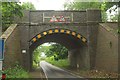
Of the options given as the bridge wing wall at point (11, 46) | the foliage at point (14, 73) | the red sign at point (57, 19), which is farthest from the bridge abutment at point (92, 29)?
the foliage at point (14, 73)

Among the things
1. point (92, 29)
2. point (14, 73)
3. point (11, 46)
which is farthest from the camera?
point (92, 29)

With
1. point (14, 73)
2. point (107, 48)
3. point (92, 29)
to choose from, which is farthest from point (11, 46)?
point (92, 29)

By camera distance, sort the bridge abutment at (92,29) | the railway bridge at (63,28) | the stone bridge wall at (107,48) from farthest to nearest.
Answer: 1. the bridge abutment at (92,29)
2. the railway bridge at (63,28)
3. the stone bridge wall at (107,48)

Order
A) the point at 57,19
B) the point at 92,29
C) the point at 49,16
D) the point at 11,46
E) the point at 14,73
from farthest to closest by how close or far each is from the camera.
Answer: the point at 92,29 < the point at 57,19 < the point at 49,16 < the point at 11,46 < the point at 14,73

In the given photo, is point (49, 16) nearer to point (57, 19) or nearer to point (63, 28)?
point (57, 19)

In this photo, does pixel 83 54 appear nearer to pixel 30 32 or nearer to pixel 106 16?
pixel 30 32

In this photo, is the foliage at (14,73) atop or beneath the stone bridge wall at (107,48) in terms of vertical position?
beneath

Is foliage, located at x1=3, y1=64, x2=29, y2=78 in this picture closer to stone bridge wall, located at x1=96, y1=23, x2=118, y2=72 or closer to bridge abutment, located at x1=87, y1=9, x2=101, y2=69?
stone bridge wall, located at x1=96, y1=23, x2=118, y2=72

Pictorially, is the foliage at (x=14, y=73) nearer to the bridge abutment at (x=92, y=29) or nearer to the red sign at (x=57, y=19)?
the red sign at (x=57, y=19)

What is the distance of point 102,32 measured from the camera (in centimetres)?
2391

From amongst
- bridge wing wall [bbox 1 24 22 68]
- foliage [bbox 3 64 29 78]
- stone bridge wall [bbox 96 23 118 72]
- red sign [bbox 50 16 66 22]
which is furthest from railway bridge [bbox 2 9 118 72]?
foliage [bbox 3 64 29 78]

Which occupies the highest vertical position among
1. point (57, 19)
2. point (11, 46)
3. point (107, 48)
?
point (57, 19)

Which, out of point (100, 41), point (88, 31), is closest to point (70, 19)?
point (88, 31)

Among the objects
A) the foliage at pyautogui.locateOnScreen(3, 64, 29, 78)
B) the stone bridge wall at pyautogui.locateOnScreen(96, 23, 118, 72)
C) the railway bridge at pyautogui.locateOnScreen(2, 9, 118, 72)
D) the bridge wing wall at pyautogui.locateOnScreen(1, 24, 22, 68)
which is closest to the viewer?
the foliage at pyautogui.locateOnScreen(3, 64, 29, 78)
